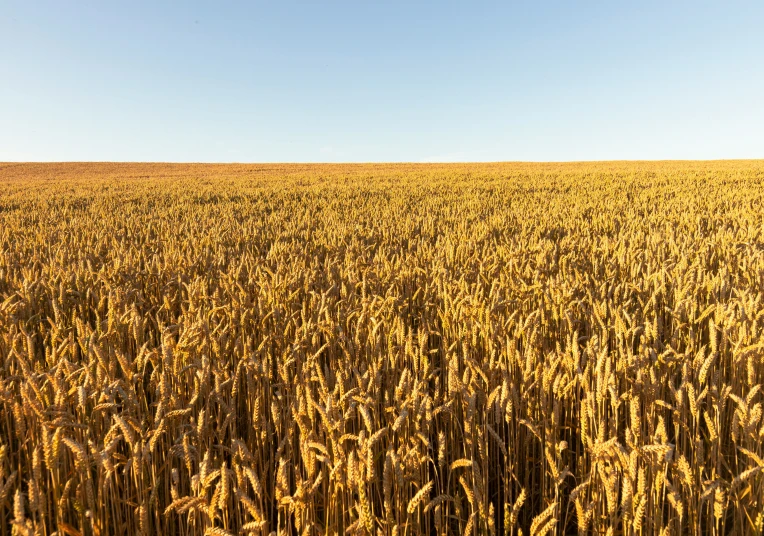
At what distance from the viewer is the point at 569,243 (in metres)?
4.78

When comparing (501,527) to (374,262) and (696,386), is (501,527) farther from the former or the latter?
(374,262)

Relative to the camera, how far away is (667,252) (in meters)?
4.37

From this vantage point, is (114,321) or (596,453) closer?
(596,453)

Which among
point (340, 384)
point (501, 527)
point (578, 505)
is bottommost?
point (501, 527)

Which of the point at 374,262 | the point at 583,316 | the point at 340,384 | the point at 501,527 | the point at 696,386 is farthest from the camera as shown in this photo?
the point at 374,262

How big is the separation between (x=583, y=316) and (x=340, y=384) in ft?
5.61

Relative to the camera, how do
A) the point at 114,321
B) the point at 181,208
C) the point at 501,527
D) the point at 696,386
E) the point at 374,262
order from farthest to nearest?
the point at 181,208, the point at 374,262, the point at 114,321, the point at 696,386, the point at 501,527

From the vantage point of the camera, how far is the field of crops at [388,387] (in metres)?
1.20

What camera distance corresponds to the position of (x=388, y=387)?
1.86 metres

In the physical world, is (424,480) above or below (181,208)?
below

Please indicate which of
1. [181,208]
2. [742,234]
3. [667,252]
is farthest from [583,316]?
[181,208]

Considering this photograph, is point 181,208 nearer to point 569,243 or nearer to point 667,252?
point 569,243

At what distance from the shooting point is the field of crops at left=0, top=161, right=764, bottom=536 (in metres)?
1.20

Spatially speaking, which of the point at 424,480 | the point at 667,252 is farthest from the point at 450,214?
the point at 424,480
